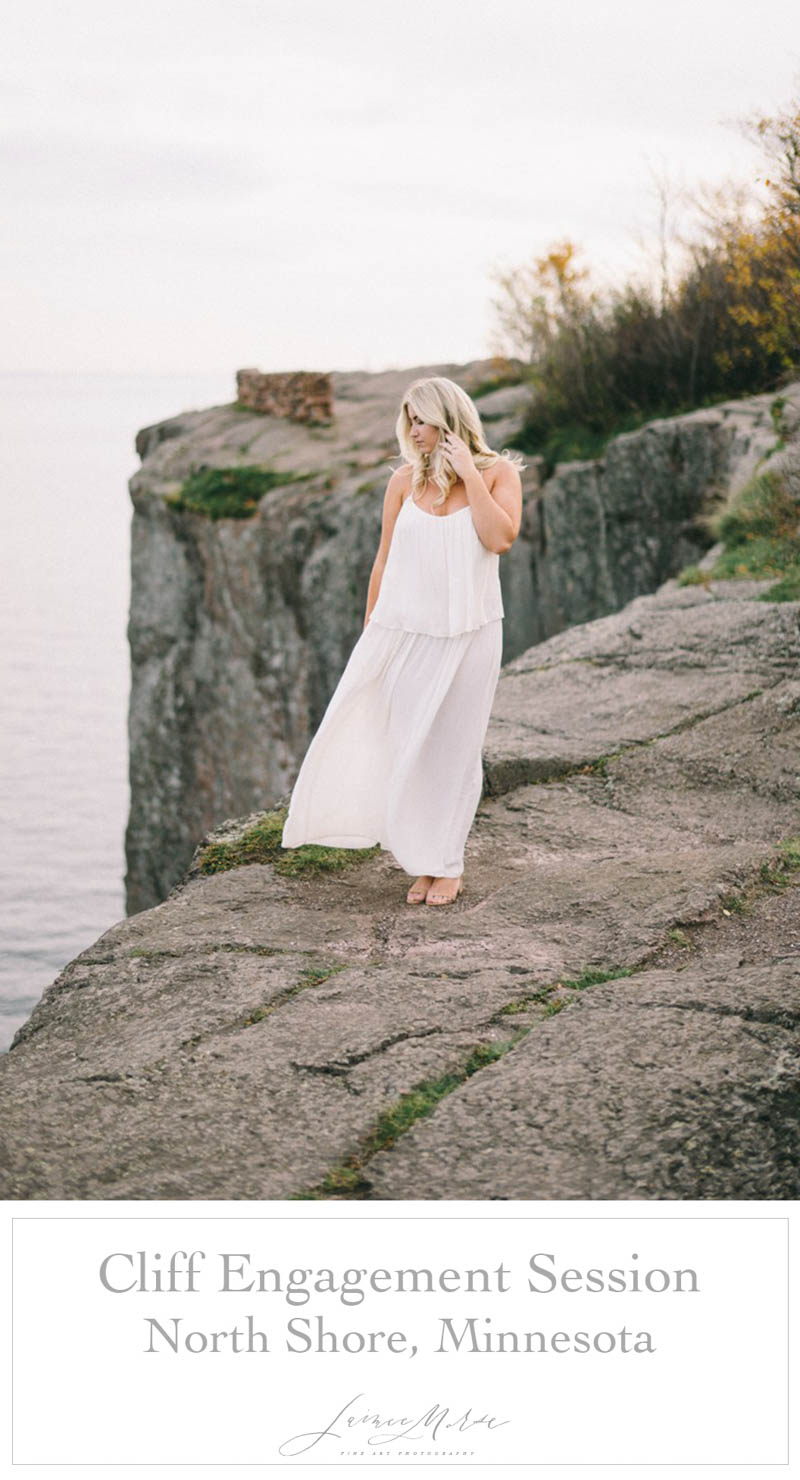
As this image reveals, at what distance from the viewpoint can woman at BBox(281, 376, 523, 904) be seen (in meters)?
4.42

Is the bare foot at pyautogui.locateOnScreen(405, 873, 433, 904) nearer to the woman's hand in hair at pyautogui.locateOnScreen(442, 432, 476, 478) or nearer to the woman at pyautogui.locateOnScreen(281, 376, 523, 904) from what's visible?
the woman at pyautogui.locateOnScreen(281, 376, 523, 904)

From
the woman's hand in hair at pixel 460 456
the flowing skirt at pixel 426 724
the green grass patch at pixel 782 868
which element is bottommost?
the green grass patch at pixel 782 868

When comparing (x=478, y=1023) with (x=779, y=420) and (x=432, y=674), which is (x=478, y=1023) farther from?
(x=779, y=420)

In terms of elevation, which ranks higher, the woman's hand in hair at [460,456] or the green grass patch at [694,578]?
the woman's hand in hair at [460,456]

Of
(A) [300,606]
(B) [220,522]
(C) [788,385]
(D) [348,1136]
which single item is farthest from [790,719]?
(B) [220,522]

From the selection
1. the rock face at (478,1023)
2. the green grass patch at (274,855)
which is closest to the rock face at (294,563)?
the rock face at (478,1023)

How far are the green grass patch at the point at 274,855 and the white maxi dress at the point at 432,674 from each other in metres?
0.43

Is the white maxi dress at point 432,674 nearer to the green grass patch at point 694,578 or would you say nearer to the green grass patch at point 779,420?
the green grass patch at point 694,578

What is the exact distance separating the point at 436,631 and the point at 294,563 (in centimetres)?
1082

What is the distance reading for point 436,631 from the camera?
4500 mm

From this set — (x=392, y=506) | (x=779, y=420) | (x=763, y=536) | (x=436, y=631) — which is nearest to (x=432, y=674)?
(x=436, y=631)

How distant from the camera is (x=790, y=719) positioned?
614 cm

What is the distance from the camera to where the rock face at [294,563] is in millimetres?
12484

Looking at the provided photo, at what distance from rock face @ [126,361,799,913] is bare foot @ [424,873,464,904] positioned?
731 cm
